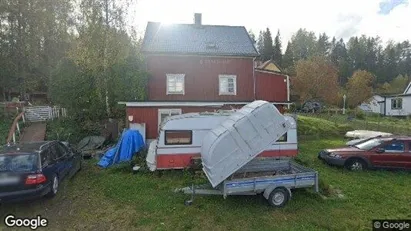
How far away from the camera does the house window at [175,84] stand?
17.3m

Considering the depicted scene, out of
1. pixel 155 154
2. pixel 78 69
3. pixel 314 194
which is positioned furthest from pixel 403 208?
pixel 78 69

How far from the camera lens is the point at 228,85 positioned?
18.0 metres

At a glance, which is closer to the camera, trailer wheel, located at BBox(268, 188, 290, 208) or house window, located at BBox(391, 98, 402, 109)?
trailer wheel, located at BBox(268, 188, 290, 208)

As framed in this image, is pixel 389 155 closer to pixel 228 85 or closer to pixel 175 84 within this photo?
pixel 228 85

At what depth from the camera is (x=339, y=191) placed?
352 inches

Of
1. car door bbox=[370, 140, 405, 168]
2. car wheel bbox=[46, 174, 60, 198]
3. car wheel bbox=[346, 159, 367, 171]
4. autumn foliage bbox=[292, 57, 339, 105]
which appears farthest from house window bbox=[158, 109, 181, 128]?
autumn foliage bbox=[292, 57, 339, 105]

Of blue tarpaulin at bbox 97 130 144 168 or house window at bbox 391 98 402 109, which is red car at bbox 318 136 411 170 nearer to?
blue tarpaulin at bbox 97 130 144 168

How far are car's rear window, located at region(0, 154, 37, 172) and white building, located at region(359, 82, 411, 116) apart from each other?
43769 millimetres

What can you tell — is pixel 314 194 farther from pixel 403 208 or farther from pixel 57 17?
pixel 57 17

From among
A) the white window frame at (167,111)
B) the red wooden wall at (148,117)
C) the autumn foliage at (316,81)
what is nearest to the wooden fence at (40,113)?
the red wooden wall at (148,117)

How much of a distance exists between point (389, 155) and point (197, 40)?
1374 centimetres

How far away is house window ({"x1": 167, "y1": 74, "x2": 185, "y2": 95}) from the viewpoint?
17.3 meters

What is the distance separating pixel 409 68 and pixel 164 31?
87.2 m

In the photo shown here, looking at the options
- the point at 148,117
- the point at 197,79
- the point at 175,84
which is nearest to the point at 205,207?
the point at 148,117
